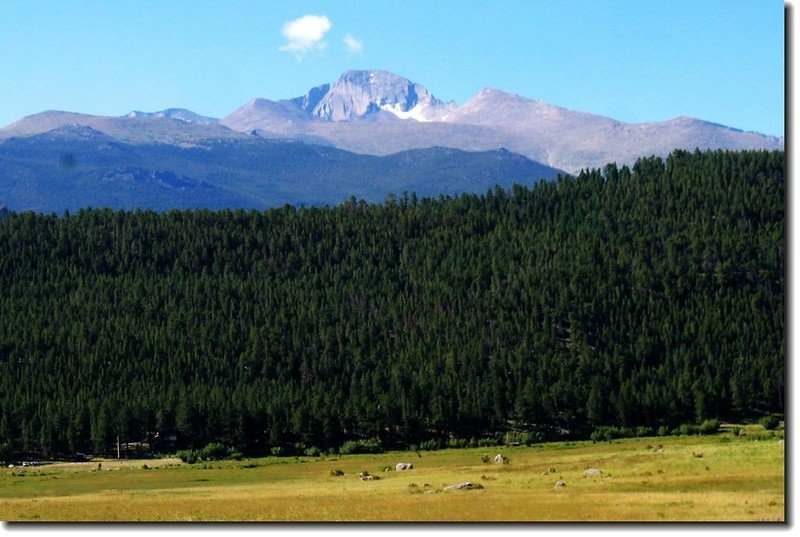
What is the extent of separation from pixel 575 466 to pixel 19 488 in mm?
40170

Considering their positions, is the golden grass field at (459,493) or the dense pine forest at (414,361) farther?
the dense pine forest at (414,361)

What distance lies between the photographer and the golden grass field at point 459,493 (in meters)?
61.6

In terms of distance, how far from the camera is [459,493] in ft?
231

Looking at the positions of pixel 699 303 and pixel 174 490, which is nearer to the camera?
pixel 174 490

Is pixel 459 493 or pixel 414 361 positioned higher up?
pixel 459 493

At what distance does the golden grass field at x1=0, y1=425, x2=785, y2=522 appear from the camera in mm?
61625

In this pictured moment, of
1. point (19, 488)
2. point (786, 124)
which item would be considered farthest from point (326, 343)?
point (786, 124)

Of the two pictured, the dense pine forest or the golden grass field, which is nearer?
the golden grass field

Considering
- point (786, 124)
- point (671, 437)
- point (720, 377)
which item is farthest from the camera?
point (720, 377)

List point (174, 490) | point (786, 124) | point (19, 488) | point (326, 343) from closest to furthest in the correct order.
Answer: point (786, 124) → point (174, 490) → point (19, 488) → point (326, 343)

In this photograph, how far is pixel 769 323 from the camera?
166625mm

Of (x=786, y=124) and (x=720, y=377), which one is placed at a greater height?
(x=786, y=124)

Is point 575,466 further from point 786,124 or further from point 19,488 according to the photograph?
point 19,488

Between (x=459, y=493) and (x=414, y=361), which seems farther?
(x=414, y=361)
